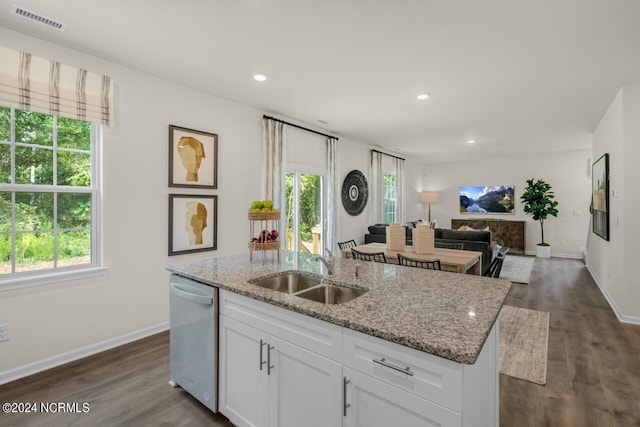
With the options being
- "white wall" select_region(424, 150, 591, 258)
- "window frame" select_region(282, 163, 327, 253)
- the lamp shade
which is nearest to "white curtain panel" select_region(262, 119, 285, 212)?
"window frame" select_region(282, 163, 327, 253)

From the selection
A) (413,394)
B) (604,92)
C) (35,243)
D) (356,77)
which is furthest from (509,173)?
(35,243)

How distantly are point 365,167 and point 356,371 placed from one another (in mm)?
5941

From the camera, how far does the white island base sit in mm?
1136

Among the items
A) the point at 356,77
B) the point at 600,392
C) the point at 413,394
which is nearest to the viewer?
the point at 413,394

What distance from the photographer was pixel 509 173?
8.76 m

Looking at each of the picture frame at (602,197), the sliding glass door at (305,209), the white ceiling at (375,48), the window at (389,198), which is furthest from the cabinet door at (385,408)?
the window at (389,198)

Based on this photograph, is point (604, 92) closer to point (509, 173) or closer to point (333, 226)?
point (333, 226)

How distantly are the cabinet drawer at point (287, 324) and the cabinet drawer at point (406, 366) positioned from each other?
0.25 feet

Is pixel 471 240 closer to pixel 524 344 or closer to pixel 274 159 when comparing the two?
pixel 524 344

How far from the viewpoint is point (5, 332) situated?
2.49m

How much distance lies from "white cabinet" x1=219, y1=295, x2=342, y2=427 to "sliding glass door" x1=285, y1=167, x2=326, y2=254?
3149 millimetres

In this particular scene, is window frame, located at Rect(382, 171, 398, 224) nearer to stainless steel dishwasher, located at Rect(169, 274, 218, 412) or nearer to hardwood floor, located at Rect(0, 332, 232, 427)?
hardwood floor, located at Rect(0, 332, 232, 427)

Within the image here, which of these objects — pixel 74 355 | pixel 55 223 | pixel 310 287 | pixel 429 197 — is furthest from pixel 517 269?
pixel 55 223

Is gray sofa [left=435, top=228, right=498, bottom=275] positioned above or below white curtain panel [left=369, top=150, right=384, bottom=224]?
below
